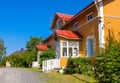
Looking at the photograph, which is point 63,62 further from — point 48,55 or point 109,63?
point 109,63

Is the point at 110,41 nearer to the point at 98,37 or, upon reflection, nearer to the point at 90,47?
the point at 98,37

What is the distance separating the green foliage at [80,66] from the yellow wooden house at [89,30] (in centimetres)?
154

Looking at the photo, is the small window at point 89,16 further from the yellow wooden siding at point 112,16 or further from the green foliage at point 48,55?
the green foliage at point 48,55

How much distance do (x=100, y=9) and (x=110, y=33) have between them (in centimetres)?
265

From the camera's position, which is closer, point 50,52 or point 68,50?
point 68,50

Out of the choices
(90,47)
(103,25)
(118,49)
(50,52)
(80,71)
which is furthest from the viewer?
(50,52)

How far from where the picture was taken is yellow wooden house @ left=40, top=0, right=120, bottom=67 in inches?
963

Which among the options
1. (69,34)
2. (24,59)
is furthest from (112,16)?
(24,59)

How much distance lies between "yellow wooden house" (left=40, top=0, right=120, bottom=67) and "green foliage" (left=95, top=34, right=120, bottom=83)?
6302 millimetres

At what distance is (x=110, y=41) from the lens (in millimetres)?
16688

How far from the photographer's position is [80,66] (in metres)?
22.8

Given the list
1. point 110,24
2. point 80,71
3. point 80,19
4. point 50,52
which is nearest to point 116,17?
point 110,24

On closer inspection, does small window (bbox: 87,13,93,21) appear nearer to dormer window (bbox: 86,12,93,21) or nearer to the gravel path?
dormer window (bbox: 86,12,93,21)

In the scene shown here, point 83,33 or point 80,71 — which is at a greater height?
point 83,33
